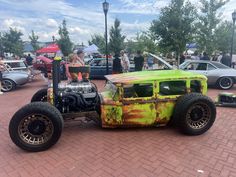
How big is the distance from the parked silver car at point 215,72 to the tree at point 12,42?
2977cm

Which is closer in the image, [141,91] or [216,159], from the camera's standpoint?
[216,159]

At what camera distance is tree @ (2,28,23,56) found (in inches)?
1328

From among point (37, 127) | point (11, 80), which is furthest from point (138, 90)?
point (11, 80)

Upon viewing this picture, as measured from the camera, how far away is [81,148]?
4.50m

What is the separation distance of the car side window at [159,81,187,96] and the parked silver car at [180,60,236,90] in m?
5.75

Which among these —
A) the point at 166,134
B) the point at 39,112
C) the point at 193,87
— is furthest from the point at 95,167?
the point at 193,87

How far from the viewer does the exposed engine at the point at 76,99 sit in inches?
201

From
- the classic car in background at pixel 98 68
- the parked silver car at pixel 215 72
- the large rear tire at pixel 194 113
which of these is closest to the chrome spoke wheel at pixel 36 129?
the large rear tire at pixel 194 113

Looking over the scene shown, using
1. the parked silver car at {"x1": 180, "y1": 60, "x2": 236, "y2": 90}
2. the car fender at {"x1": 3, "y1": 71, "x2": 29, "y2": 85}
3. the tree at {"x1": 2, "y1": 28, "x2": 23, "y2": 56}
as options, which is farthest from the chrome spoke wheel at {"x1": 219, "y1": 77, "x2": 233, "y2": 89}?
the tree at {"x1": 2, "y1": 28, "x2": 23, "y2": 56}

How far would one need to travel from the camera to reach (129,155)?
415 centimetres

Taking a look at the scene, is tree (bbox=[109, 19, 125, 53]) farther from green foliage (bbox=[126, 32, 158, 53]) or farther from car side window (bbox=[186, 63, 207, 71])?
car side window (bbox=[186, 63, 207, 71])

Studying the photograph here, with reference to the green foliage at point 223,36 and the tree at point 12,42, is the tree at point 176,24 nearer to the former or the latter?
the green foliage at point 223,36

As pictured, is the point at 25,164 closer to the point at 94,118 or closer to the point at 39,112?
the point at 39,112

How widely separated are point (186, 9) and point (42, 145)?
1265 centimetres
